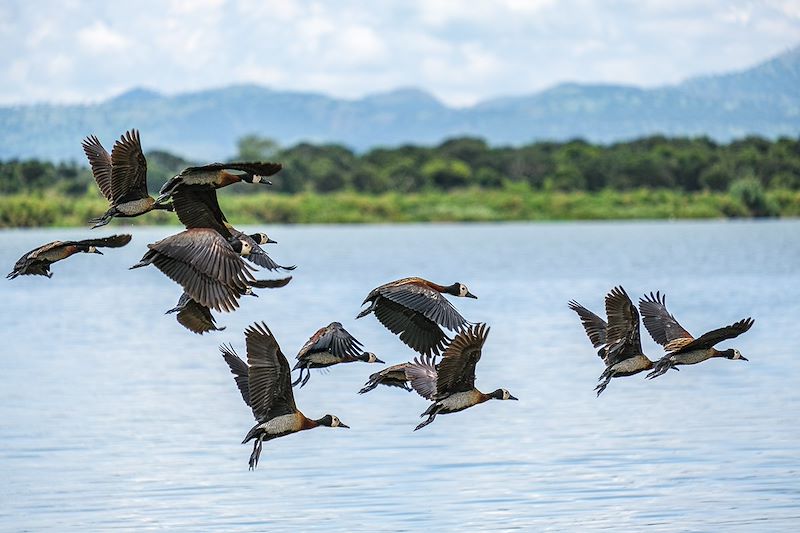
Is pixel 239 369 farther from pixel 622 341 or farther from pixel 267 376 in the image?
pixel 622 341

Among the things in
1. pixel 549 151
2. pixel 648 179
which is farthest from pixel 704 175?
pixel 549 151

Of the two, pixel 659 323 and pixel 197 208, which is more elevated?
pixel 197 208

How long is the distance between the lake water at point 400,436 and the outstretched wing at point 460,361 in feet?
8.64

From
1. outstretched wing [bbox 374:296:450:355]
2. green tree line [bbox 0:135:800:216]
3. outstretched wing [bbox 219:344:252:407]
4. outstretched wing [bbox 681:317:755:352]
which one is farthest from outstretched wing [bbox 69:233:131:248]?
green tree line [bbox 0:135:800:216]

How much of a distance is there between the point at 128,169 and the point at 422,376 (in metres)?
3.82

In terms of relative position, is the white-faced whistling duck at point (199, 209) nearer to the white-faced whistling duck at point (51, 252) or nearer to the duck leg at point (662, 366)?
the white-faced whistling duck at point (51, 252)

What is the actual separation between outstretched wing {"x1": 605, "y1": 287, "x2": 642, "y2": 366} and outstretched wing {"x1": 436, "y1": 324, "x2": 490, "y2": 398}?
1.78 metres

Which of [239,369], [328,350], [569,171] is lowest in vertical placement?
[239,369]

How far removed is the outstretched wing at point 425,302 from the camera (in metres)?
16.0

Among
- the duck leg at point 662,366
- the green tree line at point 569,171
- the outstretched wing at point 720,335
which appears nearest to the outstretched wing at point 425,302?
the duck leg at point 662,366

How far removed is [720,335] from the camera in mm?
15438

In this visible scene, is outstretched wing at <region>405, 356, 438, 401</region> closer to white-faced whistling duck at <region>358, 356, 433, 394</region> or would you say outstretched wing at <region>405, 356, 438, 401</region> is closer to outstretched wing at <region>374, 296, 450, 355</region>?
white-faced whistling duck at <region>358, 356, 433, 394</region>

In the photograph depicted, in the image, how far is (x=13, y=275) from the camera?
575 inches

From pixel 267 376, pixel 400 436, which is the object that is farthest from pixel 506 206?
pixel 267 376
